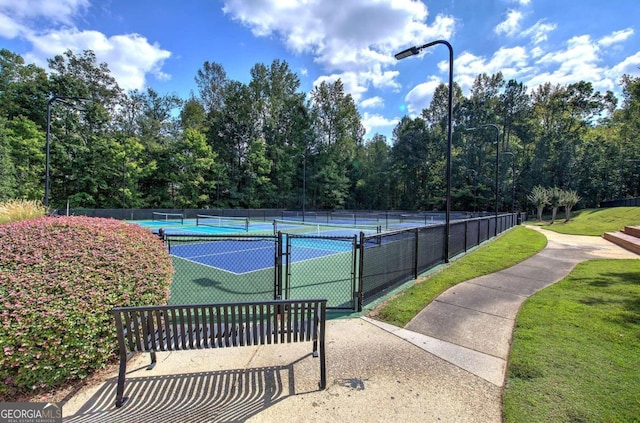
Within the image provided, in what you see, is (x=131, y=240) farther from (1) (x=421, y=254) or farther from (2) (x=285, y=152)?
(2) (x=285, y=152)

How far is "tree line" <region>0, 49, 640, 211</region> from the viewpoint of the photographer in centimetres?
3369

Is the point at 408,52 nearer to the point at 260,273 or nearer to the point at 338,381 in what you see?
the point at 260,273

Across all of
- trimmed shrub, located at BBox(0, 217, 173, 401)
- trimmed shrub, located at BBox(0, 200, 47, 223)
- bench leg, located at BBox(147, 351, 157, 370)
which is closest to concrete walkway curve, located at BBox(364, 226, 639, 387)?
bench leg, located at BBox(147, 351, 157, 370)

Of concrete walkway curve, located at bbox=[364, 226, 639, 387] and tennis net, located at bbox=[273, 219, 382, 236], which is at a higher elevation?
concrete walkway curve, located at bbox=[364, 226, 639, 387]

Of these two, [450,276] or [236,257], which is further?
[236,257]

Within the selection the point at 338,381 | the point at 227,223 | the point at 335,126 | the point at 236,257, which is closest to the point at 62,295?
the point at 338,381

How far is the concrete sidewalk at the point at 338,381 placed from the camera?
2.64 meters

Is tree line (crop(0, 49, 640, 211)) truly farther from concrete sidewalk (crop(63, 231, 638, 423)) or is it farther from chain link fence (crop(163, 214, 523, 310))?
concrete sidewalk (crop(63, 231, 638, 423))

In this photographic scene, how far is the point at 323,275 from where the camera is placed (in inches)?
317

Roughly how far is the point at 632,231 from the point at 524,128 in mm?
38508

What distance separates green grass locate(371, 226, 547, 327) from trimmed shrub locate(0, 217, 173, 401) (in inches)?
140

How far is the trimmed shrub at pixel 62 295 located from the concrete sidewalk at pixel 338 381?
1.31 ft

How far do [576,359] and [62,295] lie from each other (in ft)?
18.0

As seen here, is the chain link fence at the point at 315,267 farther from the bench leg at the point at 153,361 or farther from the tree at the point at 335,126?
the tree at the point at 335,126
